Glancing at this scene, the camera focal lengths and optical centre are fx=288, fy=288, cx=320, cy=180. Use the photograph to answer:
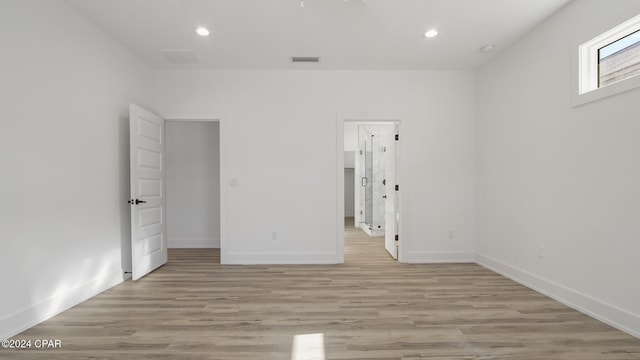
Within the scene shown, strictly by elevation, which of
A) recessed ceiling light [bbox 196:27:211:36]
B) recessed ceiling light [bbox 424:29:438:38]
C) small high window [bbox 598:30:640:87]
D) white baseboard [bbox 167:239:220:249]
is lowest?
white baseboard [bbox 167:239:220:249]

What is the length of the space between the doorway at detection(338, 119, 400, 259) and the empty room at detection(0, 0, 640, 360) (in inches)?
4.7

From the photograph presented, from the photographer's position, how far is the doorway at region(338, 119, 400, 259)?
4.43 metres

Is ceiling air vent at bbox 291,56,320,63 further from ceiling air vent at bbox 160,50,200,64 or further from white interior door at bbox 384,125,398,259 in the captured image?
Answer: white interior door at bbox 384,125,398,259

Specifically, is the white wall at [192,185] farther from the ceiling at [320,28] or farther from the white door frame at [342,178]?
the white door frame at [342,178]

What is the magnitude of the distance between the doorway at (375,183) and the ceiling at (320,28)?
1087 millimetres

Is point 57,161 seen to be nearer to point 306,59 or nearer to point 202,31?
point 202,31

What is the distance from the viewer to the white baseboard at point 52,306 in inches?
85.4

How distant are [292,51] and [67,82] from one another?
2350mm

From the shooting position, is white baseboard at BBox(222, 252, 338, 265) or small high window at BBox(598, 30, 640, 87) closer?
small high window at BBox(598, 30, 640, 87)

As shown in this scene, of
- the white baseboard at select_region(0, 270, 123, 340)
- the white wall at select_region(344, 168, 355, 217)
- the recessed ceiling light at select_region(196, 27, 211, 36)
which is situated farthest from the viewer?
the white wall at select_region(344, 168, 355, 217)

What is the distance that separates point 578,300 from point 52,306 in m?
4.68

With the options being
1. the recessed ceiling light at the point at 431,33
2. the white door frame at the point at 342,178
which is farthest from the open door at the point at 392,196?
the recessed ceiling light at the point at 431,33

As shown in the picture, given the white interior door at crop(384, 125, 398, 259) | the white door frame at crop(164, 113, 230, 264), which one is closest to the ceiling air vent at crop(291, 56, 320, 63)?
the white door frame at crop(164, 113, 230, 264)

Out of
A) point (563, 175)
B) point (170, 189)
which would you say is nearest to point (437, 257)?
point (563, 175)
